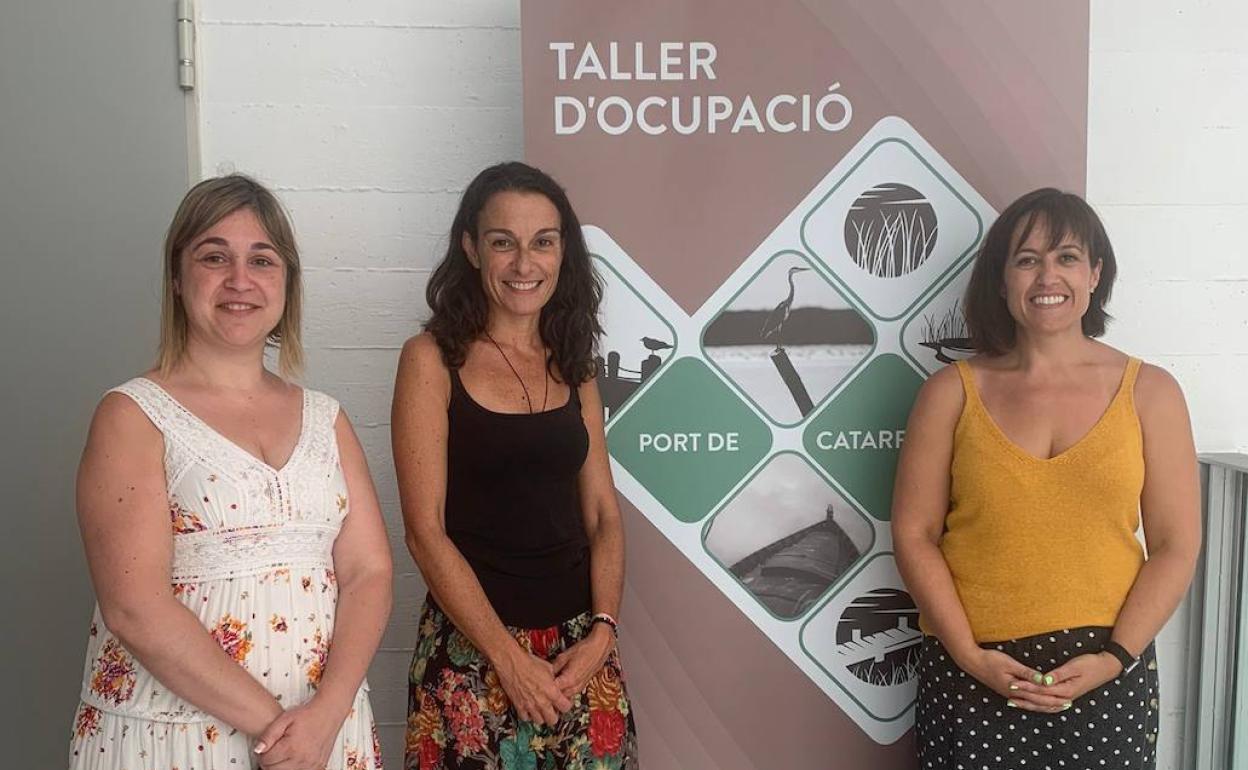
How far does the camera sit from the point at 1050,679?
5.32ft

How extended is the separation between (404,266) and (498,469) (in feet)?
2.36

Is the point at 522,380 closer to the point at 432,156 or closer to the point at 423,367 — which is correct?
the point at 423,367

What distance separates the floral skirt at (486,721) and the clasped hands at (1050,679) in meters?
0.67

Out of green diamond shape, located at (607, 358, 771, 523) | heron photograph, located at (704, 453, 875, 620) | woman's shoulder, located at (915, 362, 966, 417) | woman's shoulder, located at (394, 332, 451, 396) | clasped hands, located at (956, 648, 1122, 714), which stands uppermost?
woman's shoulder, located at (394, 332, 451, 396)

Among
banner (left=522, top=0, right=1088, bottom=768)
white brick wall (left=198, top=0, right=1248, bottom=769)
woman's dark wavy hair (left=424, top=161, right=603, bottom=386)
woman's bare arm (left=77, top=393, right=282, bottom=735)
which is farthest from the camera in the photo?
white brick wall (left=198, top=0, right=1248, bottom=769)

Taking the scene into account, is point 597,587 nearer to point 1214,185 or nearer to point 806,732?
point 806,732

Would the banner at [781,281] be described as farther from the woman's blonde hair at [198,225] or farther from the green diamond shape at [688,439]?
the woman's blonde hair at [198,225]

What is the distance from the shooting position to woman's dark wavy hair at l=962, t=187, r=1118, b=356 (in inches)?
67.2

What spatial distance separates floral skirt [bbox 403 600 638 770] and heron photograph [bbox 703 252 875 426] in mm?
639

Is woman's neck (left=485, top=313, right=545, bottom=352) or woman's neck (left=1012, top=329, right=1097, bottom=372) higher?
woman's neck (left=485, top=313, right=545, bottom=352)

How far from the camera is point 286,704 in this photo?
4.40 ft

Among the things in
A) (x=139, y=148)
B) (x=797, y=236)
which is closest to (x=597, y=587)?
(x=797, y=236)

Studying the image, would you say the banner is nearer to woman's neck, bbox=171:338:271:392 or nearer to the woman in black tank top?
the woman in black tank top

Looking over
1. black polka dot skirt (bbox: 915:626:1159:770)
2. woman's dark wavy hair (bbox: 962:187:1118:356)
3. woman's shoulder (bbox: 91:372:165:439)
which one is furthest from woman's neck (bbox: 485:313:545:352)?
black polka dot skirt (bbox: 915:626:1159:770)
